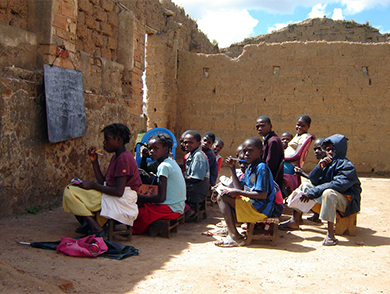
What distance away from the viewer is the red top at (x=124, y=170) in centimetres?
367

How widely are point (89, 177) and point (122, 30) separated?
107 inches

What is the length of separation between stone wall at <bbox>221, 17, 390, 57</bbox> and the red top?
28.9 ft

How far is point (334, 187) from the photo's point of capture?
4.04 m

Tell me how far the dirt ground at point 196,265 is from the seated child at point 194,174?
0.51m

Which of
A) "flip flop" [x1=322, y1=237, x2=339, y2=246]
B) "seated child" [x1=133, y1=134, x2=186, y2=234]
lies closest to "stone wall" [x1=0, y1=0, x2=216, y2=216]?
"seated child" [x1=133, y1=134, x2=186, y2=234]

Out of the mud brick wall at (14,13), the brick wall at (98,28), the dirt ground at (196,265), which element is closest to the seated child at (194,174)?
the dirt ground at (196,265)

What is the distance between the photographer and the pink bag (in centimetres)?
309

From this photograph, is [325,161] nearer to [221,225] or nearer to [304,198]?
[304,198]

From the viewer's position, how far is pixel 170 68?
9609mm

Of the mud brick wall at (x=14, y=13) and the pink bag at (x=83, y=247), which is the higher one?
the mud brick wall at (x=14, y=13)

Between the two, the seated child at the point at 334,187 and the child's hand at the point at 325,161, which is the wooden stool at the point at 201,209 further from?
the child's hand at the point at 325,161

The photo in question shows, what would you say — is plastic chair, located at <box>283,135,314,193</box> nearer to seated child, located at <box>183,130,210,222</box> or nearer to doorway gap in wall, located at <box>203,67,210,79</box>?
seated child, located at <box>183,130,210,222</box>

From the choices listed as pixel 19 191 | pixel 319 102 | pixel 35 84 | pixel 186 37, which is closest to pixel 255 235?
pixel 19 191

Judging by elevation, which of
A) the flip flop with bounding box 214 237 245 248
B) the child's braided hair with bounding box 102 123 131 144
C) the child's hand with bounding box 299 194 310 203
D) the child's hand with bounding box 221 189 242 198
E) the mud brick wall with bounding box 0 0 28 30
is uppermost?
the mud brick wall with bounding box 0 0 28 30
